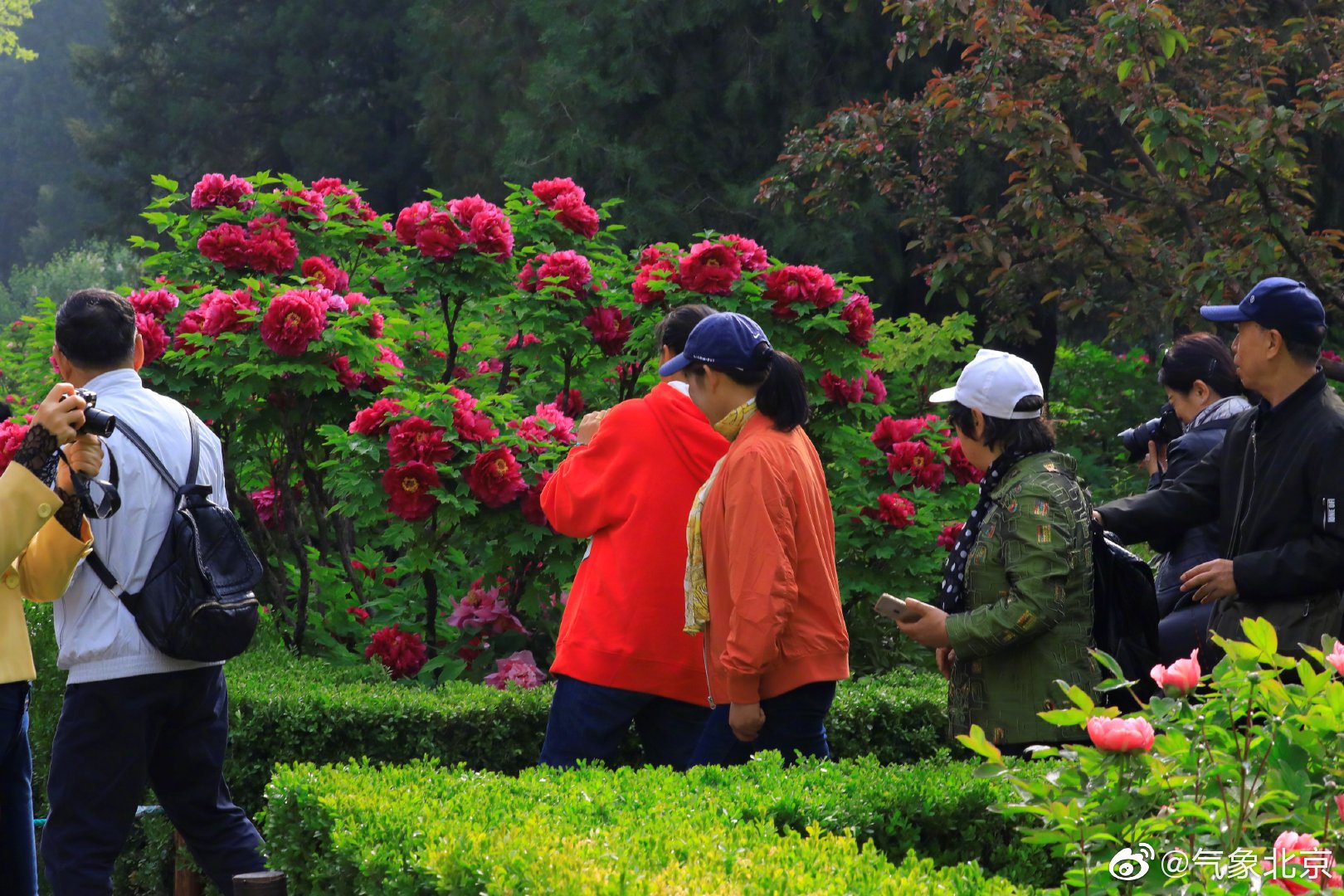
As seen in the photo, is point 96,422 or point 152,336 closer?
point 96,422

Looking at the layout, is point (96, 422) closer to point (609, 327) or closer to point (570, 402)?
point (609, 327)

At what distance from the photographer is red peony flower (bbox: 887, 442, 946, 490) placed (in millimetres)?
5723

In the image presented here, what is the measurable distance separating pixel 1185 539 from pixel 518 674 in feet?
7.80

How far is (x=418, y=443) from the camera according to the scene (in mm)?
4883

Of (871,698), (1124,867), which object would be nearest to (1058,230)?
(871,698)

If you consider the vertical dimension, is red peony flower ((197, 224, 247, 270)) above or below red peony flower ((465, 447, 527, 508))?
above

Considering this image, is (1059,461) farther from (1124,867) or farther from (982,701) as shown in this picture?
(1124,867)

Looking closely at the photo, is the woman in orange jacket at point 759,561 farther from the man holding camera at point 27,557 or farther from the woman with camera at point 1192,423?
the man holding camera at point 27,557

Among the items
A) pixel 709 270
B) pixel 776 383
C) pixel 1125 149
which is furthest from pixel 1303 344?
pixel 1125 149

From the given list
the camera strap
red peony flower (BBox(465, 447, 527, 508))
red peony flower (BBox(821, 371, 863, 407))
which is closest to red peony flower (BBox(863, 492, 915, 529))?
red peony flower (BBox(821, 371, 863, 407))

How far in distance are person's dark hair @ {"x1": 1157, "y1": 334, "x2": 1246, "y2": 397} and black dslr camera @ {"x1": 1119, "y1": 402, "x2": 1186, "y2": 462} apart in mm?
173

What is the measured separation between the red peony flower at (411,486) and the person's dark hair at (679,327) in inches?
43.2

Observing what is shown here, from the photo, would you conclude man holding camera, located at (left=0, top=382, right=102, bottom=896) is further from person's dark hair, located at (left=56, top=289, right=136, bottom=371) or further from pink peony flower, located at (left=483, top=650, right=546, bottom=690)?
pink peony flower, located at (left=483, top=650, right=546, bottom=690)

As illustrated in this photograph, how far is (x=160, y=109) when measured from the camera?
2462 centimetres
